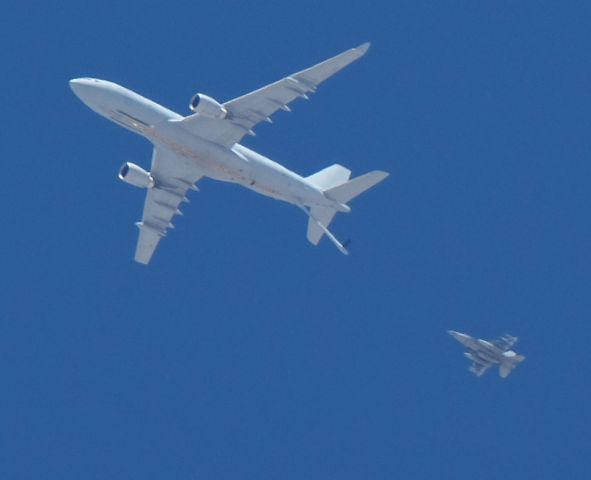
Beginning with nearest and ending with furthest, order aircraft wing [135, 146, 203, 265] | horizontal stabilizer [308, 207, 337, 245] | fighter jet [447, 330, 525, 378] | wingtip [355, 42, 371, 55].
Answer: wingtip [355, 42, 371, 55], horizontal stabilizer [308, 207, 337, 245], aircraft wing [135, 146, 203, 265], fighter jet [447, 330, 525, 378]

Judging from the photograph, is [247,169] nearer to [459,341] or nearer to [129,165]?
[129,165]

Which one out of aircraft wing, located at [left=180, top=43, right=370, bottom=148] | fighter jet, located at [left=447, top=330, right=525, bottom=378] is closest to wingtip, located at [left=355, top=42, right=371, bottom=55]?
aircraft wing, located at [left=180, top=43, right=370, bottom=148]

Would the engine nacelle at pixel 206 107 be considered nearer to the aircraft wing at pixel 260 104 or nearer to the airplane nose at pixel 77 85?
the aircraft wing at pixel 260 104

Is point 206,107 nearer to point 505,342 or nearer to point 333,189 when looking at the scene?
point 333,189

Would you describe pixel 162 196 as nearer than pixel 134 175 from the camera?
No

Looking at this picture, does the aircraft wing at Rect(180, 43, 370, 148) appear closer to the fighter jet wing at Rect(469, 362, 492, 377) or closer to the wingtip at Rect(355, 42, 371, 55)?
the wingtip at Rect(355, 42, 371, 55)

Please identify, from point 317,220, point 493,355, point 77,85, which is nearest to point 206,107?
point 77,85

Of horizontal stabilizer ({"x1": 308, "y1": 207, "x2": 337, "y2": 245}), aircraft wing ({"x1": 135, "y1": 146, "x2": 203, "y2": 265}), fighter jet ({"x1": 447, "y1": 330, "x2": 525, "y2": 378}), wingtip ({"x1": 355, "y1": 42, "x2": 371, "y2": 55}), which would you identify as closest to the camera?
wingtip ({"x1": 355, "y1": 42, "x2": 371, "y2": 55})
